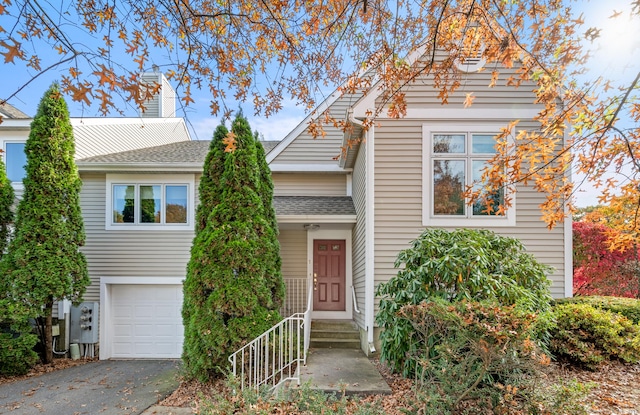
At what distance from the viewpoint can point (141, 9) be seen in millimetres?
3695

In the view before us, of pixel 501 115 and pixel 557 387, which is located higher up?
pixel 501 115

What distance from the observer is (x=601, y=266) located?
391 inches

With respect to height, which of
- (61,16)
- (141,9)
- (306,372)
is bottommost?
(306,372)

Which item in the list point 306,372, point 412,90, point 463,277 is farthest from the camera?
point 412,90

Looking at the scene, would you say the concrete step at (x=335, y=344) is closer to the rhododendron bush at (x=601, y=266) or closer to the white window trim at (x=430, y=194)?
the white window trim at (x=430, y=194)

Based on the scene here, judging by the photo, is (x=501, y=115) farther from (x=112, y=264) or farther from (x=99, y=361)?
(x=99, y=361)

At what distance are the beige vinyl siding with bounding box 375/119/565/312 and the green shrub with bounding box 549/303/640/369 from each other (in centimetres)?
97

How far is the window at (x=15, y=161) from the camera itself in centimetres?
918

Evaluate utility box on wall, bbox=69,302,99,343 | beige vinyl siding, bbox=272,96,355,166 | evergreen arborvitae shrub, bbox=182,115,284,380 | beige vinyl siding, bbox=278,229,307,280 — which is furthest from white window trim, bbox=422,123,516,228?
utility box on wall, bbox=69,302,99,343

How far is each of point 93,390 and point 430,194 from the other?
6.96m

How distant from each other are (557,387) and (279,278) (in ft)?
14.8

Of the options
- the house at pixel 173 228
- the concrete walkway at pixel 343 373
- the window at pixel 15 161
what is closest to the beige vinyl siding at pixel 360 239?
the house at pixel 173 228

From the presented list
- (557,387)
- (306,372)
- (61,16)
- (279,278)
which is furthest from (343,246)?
(61,16)

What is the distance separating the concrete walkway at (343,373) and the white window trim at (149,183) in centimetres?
467
